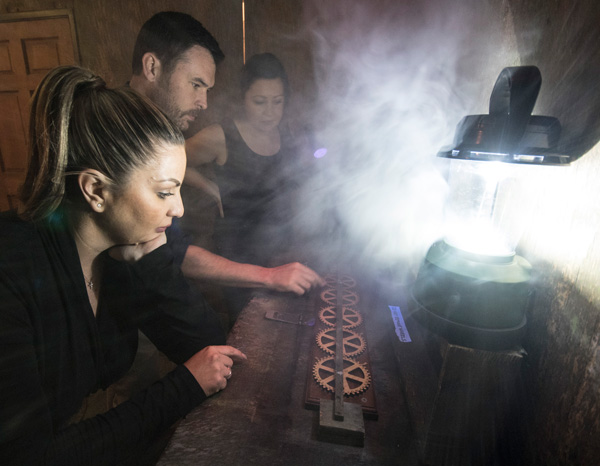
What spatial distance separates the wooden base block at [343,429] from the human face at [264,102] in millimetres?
2689

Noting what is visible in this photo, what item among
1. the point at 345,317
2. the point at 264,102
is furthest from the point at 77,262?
the point at 264,102

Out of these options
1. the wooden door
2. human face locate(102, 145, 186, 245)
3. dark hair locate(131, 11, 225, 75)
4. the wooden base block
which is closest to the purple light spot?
dark hair locate(131, 11, 225, 75)

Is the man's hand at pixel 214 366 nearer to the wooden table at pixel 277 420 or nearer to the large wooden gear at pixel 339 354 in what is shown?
the wooden table at pixel 277 420

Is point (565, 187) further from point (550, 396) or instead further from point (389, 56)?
point (389, 56)

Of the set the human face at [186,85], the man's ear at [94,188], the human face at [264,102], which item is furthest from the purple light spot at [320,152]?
the man's ear at [94,188]

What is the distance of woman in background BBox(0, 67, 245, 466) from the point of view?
109cm

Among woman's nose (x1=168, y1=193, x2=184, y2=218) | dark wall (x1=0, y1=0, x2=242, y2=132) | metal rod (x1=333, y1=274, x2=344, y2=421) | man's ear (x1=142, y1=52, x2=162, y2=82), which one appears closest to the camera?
Result: metal rod (x1=333, y1=274, x2=344, y2=421)

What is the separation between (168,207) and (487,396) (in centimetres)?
159

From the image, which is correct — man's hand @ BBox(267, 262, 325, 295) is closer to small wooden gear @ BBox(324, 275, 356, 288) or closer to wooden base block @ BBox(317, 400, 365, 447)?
small wooden gear @ BBox(324, 275, 356, 288)

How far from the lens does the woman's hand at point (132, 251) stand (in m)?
1.65

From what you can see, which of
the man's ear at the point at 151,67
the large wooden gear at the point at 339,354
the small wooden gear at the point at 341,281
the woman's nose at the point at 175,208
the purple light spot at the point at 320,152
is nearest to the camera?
the large wooden gear at the point at 339,354

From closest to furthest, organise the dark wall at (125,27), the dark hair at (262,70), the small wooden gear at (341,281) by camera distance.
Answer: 1. the small wooden gear at (341,281)
2. the dark hair at (262,70)
3. the dark wall at (125,27)

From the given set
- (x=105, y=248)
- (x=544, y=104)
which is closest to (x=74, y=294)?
(x=105, y=248)

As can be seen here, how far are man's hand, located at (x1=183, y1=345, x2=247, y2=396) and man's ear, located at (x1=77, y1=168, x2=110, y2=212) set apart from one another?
84 cm
